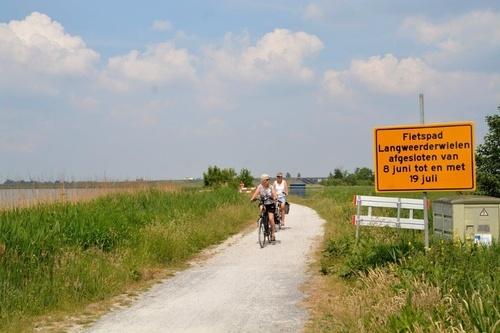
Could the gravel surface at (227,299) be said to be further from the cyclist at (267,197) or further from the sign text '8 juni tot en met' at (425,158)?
the sign text '8 juni tot en met' at (425,158)

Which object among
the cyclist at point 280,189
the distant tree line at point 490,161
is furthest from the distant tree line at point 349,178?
the cyclist at point 280,189

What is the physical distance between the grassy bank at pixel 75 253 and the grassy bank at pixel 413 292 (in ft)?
11.7

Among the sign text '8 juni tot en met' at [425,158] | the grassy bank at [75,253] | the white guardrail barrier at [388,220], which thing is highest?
the sign text '8 juni tot en met' at [425,158]

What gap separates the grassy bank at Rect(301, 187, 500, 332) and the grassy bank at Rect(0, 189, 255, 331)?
3552mm

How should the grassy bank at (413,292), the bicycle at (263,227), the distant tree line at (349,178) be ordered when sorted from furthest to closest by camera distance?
the distant tree line at (349,178), the bicycle at (263,227), the grassy bank at (413,292)

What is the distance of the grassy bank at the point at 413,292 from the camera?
5.45 m

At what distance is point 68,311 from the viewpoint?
27.7ft

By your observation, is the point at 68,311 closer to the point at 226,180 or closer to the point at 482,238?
the point at 482,238

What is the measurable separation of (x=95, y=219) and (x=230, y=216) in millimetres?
9988

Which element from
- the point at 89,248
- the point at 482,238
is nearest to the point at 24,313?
the point at 89,248

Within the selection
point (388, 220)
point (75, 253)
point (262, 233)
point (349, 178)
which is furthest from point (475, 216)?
point (349, 178)

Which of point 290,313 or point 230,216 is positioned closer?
point 290,313

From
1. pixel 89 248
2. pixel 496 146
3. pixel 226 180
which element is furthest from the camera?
pixel 226 180

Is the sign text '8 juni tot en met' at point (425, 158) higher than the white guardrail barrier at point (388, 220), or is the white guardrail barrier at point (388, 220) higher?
the sign text '8 juni tot en met' at point (425, 158)
